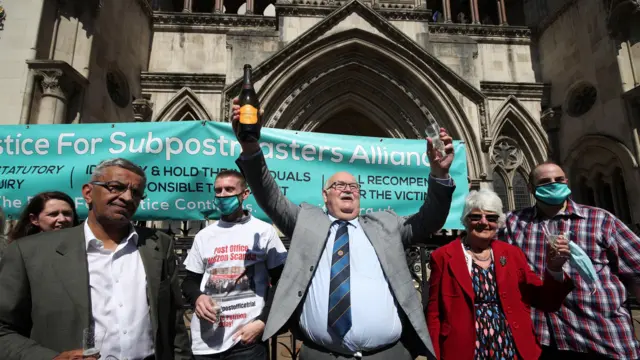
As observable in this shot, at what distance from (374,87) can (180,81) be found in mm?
6290

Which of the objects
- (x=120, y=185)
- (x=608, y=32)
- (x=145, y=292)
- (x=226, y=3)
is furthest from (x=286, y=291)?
(x=226, y=3)

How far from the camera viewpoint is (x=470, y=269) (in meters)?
2.54

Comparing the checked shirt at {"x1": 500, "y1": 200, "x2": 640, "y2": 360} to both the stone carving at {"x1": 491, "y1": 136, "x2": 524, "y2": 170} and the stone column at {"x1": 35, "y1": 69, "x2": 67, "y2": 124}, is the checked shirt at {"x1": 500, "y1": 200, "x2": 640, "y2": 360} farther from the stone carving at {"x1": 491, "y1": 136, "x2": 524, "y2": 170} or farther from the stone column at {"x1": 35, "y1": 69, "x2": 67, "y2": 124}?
the stone carving at {"x1": 491, "y1": 136, "x2": 524, "y2": 170}

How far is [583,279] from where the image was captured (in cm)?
253

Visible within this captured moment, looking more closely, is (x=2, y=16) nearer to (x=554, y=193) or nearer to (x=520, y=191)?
(x=554, y=193)

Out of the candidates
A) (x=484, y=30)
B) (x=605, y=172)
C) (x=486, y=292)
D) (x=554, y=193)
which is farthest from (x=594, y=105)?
(x=486, y=292)

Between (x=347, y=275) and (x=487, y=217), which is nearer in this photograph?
(x=347, y=275)

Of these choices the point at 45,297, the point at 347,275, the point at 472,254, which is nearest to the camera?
the point at 45,297

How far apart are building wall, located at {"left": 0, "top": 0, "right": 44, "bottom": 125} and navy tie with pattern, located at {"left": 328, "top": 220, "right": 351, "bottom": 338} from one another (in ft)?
24.7

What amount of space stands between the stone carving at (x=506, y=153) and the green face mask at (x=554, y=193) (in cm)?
997

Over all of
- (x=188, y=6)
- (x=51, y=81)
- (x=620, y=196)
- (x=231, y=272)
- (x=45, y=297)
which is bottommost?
(x=45, y=297)

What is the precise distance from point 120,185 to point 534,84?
13.4 metres

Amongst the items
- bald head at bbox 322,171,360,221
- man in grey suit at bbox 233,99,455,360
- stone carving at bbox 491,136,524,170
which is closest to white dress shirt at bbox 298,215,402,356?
man in grey suit at bbox 233,99,455,360

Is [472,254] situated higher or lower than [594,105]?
lower
